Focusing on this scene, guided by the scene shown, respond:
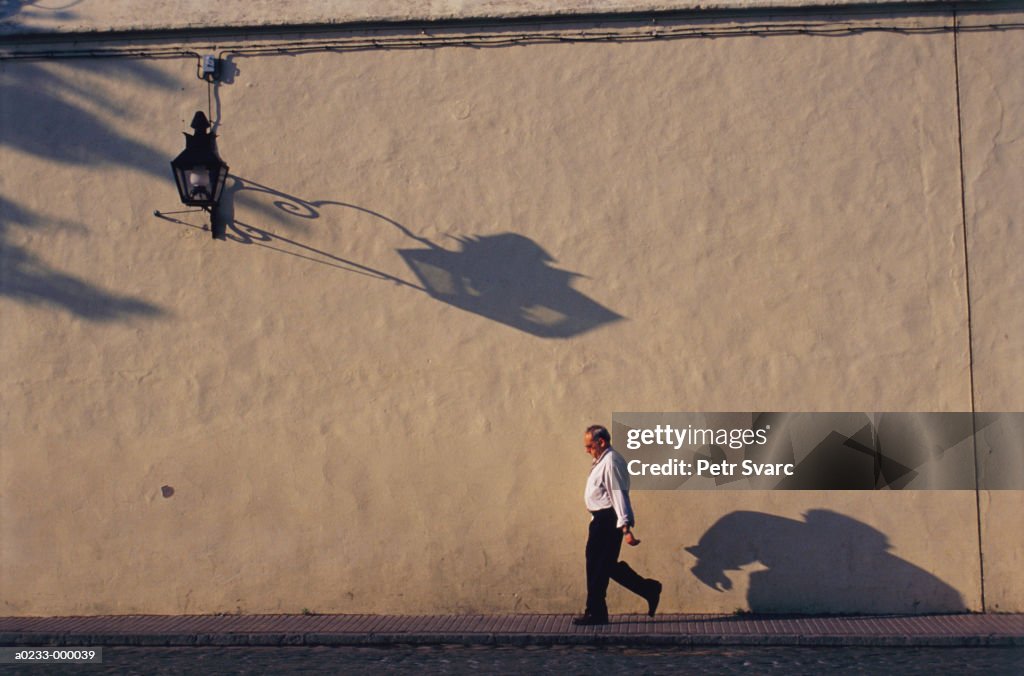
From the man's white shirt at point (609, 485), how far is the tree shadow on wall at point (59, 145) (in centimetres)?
445

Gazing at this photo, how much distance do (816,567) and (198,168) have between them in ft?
20.4

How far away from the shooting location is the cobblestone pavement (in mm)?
8383

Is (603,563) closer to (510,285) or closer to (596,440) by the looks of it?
(596,440)

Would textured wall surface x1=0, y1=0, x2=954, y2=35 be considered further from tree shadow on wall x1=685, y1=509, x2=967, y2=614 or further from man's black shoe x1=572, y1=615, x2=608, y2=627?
man's black shoe x1=572, y1=615, x2=608, y2=627

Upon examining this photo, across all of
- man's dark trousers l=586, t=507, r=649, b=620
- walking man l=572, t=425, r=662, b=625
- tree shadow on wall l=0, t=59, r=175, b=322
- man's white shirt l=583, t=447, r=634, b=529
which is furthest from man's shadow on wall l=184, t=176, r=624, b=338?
man's dark trousers l=586, t=507, r=649, b=620

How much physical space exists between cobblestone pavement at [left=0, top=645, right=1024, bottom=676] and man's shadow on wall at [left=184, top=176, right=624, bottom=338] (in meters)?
2.81

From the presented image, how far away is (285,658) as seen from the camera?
9.08m

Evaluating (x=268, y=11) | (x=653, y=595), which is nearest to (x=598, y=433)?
(x=653, y=595)

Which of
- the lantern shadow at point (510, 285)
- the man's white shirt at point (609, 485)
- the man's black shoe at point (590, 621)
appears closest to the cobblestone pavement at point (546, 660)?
the man's black shoe at point (590, 621)

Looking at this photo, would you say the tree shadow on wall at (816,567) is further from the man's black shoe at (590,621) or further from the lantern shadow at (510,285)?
the lantern shadow at (510,285)

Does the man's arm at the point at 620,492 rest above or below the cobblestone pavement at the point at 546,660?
above

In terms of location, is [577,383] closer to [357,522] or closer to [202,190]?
[357,522]

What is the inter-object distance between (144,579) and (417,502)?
250 centimetres

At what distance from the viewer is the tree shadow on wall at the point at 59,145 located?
11.0 m
